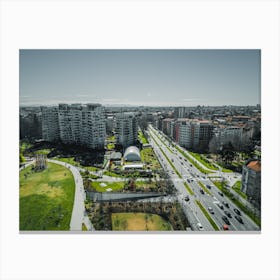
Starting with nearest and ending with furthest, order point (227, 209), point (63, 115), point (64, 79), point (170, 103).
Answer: point (227, 209), point (64, 79), point (170, 103), point (63, 115)

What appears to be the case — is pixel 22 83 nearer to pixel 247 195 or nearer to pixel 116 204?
pixel 116 204

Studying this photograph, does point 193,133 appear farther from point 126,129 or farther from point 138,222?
point 138,222

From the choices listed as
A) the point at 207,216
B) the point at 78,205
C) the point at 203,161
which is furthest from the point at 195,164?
the point at 78,205

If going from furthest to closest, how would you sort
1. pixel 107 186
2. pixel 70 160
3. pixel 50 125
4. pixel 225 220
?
1. pixel 50 125
2. pixel 70 160
3. pixel 107 186
4. pixel 225 220

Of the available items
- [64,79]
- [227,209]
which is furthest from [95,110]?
[227,209]

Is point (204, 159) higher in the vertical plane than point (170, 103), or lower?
lower

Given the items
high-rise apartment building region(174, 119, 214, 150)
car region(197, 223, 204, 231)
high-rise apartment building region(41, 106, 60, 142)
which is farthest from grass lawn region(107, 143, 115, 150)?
car region(197, 223, 204, 231)
